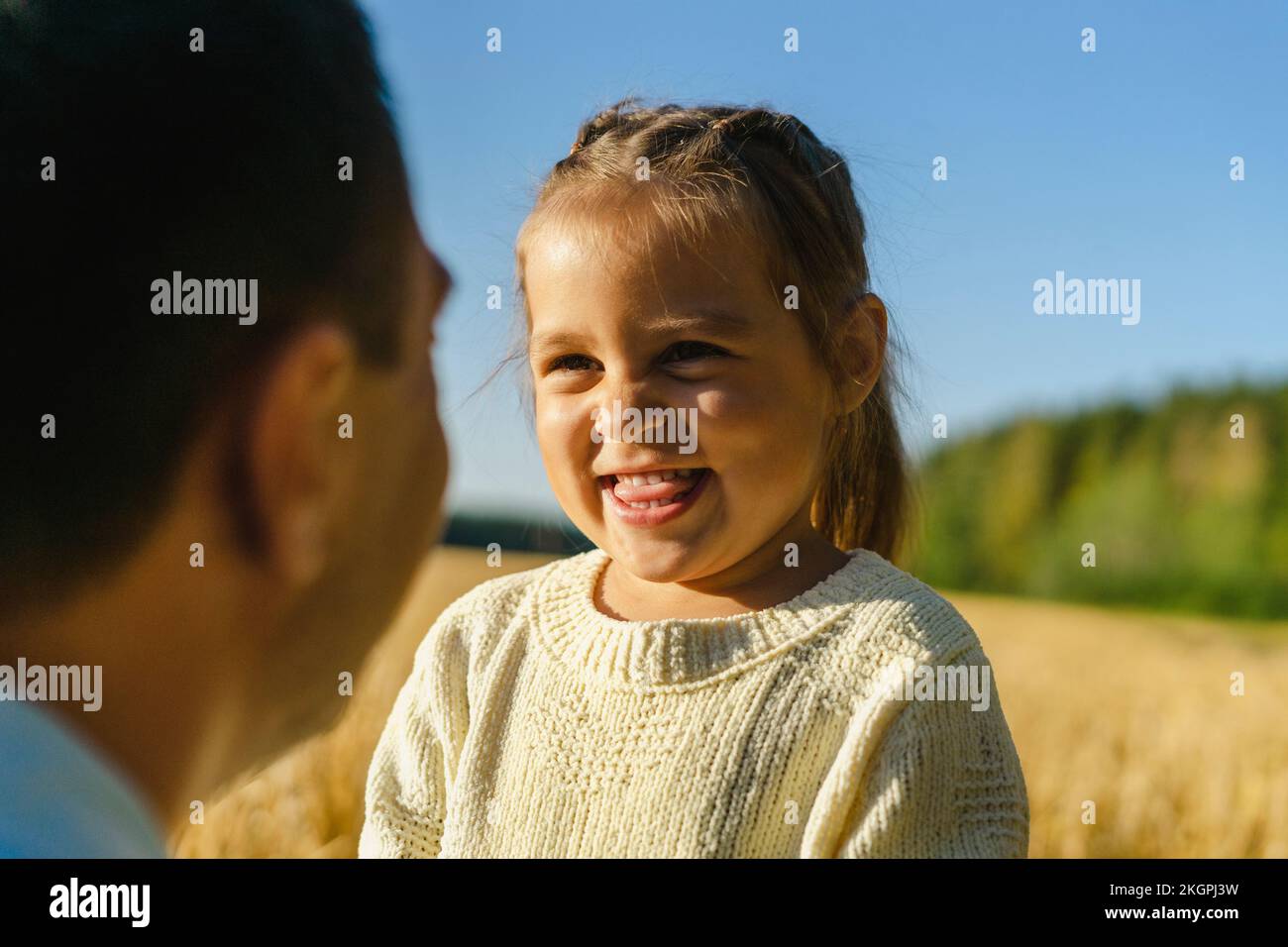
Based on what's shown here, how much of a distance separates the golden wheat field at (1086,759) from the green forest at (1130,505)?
6.83 meters

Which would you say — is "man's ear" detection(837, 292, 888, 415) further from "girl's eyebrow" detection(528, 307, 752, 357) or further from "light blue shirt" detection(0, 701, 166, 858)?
"light blue shirt" detection(0, 701, 166, 858)

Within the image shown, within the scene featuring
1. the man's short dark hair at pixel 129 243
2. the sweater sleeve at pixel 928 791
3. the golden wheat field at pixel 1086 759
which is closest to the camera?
the man's short dark hair at pixel 129 243

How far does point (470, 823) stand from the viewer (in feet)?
6.34

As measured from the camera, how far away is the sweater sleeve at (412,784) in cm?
203

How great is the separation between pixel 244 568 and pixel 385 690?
10.7 ft

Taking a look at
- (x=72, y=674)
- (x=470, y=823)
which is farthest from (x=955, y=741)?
(x=72, y=674)

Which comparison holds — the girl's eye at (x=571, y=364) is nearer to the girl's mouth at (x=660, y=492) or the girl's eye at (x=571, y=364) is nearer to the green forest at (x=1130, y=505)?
the girl's mouth at (x=660, y=492)

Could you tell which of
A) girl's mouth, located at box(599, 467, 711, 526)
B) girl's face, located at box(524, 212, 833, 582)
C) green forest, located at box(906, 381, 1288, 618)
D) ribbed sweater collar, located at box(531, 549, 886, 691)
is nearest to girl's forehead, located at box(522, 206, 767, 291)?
girl's face, located at box(524, 212, 833, 582)

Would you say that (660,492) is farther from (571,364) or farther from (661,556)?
(571,364)

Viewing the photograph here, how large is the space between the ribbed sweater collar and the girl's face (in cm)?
9

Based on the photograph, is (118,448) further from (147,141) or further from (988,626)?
(988,626)

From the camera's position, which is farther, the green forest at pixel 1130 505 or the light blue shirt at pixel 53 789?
the green forest at pixel 1130 505

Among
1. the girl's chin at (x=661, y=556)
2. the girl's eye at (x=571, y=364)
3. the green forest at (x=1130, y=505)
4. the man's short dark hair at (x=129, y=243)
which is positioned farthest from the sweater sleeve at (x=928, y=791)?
the green forest at (x=1130, y=505)
